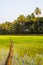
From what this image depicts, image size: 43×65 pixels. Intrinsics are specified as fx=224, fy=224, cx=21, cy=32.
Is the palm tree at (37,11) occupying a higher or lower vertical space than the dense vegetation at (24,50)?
higher

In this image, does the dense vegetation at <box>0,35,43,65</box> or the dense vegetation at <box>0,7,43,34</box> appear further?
the dense vegetation at <box>0,7,43,34</box>

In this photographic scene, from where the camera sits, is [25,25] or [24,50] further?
[25,25]

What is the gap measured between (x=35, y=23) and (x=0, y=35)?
77 centimetres

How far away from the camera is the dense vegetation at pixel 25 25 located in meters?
4.41

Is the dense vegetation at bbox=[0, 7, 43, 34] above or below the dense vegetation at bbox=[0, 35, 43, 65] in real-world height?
above

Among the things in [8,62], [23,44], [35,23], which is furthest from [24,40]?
[8,62]

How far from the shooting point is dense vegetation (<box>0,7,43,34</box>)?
14.5 ft

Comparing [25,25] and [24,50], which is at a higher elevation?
[25,25]

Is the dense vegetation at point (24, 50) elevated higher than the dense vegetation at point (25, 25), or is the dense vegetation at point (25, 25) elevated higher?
the dense vegetation at point (25, 25)

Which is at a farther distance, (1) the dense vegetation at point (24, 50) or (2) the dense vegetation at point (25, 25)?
(2) the dense vegetation at point (25, 25)

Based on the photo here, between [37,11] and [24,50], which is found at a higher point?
[37,11]

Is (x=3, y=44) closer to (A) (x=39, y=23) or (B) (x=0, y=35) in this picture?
(B) (x=0, y=35)

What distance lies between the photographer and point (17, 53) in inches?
171

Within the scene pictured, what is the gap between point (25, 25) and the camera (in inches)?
181
